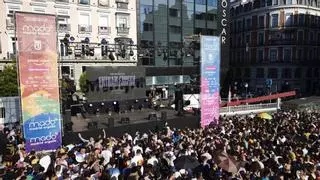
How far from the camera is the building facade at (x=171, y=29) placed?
44.8 metres

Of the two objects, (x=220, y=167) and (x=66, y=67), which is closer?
(x=220, y=167)

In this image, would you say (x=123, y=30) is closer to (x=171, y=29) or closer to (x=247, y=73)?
(x=171, y=29)

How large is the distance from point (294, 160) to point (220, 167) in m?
3.09

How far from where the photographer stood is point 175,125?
82.7 feet

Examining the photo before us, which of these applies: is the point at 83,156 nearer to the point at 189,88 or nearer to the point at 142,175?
the point at 142,175

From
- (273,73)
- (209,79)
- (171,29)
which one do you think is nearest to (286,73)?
(273,73)

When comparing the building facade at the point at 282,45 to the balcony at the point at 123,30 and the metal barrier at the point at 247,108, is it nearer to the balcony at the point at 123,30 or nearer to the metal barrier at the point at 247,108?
the metal barrier at the point at 247,108

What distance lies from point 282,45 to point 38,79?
4821cm

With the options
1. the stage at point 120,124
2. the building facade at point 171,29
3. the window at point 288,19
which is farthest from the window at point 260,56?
the stage at point 120,124

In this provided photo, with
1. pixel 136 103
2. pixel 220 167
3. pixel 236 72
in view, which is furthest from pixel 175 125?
pixel 236 72

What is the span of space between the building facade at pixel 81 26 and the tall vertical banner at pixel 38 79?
18337 mm

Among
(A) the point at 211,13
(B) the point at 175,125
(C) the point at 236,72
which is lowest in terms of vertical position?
(B) the point at 175,125

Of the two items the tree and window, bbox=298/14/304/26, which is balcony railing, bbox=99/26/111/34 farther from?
window, bbox=298/14/304/26

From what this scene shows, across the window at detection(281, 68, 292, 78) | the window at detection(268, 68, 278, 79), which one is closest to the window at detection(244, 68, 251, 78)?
the window at detection(268, 68, 278, 79)
